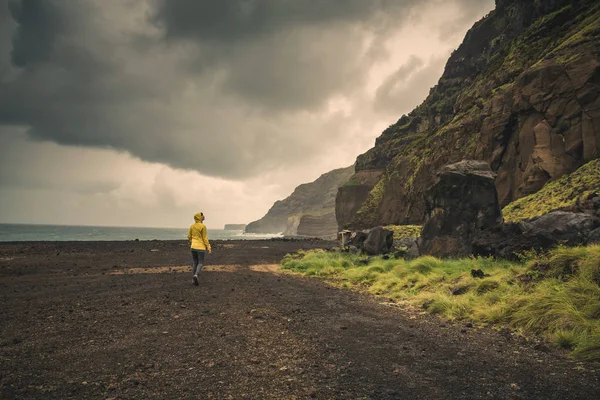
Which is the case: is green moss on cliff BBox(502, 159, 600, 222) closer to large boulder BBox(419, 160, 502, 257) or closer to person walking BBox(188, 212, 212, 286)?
large boulder BBox(419, 160, 502, 257)

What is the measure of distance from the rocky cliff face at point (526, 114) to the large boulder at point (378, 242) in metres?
4.43

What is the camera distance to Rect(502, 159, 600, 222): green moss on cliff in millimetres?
18938

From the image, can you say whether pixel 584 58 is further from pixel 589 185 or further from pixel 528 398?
pixel 528 398

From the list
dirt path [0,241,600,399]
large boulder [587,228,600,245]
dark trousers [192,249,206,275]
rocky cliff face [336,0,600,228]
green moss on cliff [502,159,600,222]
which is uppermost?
rocky cliff face [336,0,600,228]

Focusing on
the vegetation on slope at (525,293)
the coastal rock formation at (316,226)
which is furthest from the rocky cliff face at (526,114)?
the coastal rock formation at (316,226)

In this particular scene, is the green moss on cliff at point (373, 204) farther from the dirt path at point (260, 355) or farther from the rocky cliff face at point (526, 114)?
the dirt path at point (260, 355)

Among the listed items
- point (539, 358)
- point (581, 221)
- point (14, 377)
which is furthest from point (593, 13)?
point (14, 377)

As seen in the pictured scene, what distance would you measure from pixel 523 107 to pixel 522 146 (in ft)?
12.6

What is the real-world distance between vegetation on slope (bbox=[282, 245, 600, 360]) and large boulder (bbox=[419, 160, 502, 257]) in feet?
14.9

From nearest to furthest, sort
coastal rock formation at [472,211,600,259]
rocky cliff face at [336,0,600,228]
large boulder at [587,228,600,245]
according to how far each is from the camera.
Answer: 1. large boulder at [587,228,600,245]
2. coastal rock formation at [472,211,600,259]
3. rocky cliff face at [336,0,600,228]

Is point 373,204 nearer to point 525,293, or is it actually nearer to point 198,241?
point 198,241

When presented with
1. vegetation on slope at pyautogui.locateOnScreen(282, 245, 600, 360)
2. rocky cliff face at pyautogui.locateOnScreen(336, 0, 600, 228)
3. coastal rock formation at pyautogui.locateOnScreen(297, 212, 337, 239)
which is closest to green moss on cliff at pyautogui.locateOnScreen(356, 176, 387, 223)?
rocky cliff face at pyautogui.locateOnScreen(336, 0, 600, 228)

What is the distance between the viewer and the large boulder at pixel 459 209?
1664cm

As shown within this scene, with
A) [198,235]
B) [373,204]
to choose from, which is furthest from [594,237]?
[373,204]
